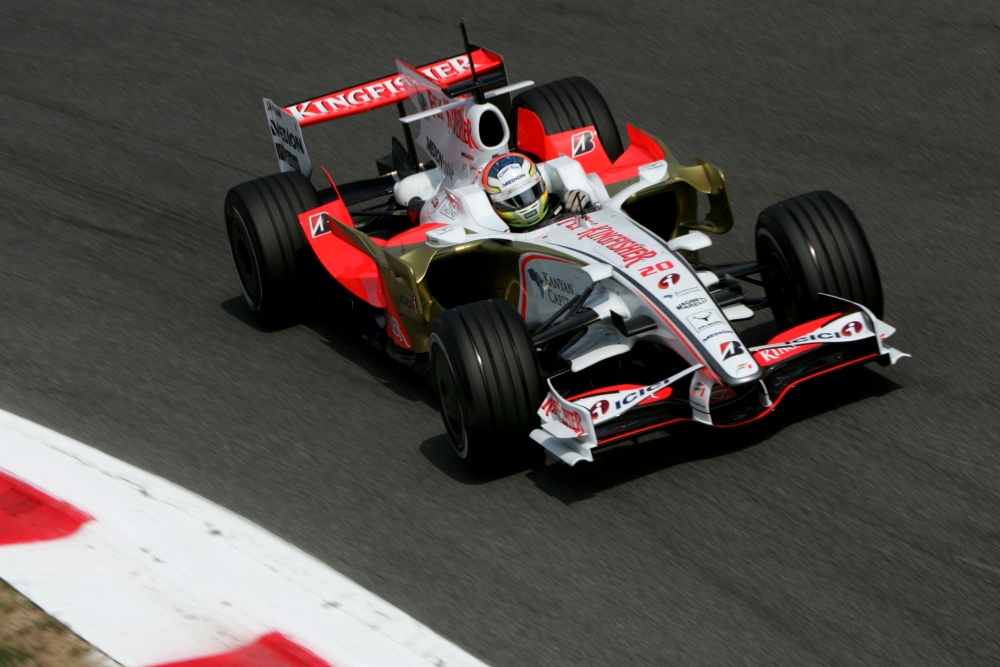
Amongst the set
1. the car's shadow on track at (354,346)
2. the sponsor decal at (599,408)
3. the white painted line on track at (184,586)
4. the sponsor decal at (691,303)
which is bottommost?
the car's shadow on track at (354,346)

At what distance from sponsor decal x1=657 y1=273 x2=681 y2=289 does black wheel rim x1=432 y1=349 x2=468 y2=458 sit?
41.2 inches

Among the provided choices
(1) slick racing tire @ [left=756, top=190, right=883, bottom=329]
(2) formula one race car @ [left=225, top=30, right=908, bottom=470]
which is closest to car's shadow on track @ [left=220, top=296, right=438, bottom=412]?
(2) formula one race car @ [left=225, top=30, right=908, bottom=470]

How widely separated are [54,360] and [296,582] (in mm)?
3024

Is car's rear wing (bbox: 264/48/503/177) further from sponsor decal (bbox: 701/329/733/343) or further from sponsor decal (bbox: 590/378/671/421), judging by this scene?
sponsor decal (bbox: 590/378/671/421)

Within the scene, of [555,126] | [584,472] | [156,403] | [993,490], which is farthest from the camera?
[555,126]

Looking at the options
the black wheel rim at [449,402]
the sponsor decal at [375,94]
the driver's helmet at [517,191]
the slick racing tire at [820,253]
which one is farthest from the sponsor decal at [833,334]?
the sponsor decal at [375,94]

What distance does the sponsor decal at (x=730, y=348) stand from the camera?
5.75 meters

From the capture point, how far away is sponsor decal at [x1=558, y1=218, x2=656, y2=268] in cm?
634

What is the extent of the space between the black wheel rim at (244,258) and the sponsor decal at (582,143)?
2.01 meters

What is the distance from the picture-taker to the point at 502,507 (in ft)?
19.3

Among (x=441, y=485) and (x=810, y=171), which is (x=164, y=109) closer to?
(x=810, y=171)

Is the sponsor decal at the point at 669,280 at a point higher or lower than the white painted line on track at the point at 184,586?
higher

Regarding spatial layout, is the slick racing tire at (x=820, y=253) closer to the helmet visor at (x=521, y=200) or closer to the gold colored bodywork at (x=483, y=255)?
the gold colored bodywork at (x=483, y=255)

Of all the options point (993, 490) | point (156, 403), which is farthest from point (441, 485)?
point (993, 490)
